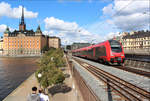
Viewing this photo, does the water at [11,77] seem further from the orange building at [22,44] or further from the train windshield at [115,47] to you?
the orange building at [22,44]

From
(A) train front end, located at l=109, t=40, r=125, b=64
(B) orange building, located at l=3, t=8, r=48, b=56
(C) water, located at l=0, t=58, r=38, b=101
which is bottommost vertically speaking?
(C) water, located at l=0, t=58, r=38, b=101

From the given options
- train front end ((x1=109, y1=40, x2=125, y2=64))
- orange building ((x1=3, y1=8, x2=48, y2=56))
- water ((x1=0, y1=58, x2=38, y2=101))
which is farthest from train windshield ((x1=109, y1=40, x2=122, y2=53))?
orange building ((x1=3, y1=8, x2=48, y2=56))

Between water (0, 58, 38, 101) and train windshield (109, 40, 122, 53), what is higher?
train windshield (109, 40, 122, 53)

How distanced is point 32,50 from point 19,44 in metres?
13.6

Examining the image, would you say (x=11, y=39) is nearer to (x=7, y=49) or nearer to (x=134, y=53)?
(x=7, y=49)

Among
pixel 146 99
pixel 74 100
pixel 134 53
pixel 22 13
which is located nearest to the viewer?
pixel 146 99

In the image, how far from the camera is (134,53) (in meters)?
31.0

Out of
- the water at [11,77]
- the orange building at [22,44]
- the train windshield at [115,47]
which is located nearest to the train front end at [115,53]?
the train windshield at [115,47]

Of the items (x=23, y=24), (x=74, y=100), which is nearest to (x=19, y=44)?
(x=23, y=24)

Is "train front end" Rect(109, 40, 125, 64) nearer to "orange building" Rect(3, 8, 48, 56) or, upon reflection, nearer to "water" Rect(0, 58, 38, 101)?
"water" Rect(0, 58, 38, 101)

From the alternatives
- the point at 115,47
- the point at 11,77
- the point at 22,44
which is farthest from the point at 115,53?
the point at 22,44

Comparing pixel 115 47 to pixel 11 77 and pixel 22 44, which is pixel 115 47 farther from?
pixel 22 44

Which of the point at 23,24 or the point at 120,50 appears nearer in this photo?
the point at 120,50

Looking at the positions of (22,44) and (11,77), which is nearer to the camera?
(11,77)
